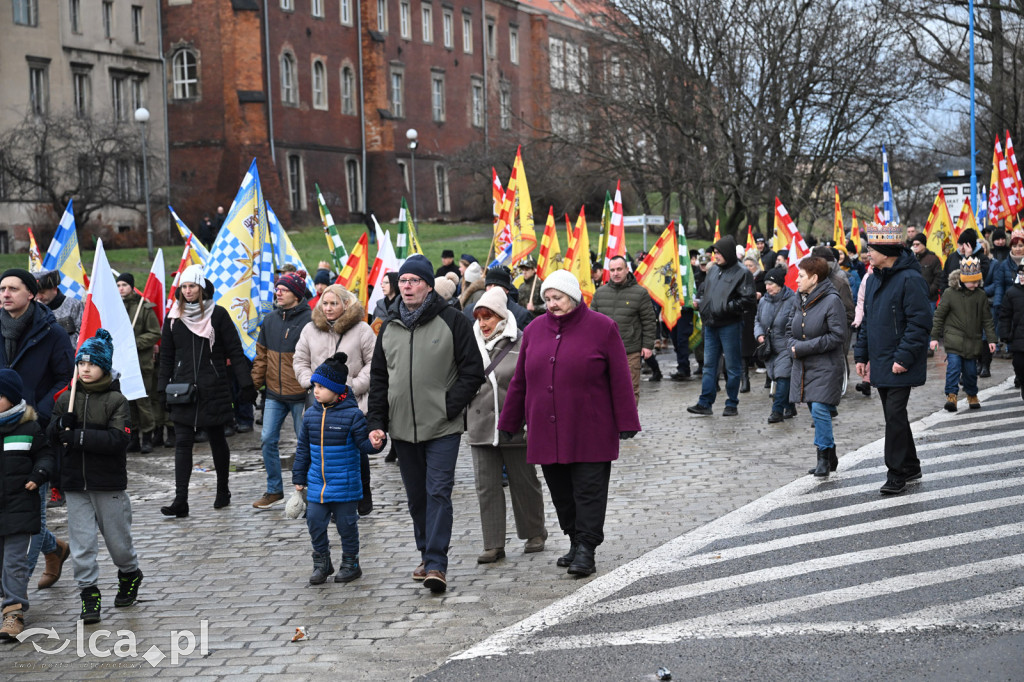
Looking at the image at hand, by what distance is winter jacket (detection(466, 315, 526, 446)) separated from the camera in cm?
819

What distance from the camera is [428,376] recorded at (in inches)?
303

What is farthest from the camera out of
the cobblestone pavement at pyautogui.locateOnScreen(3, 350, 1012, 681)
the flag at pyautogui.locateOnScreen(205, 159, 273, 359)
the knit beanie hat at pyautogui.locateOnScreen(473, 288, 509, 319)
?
the flag at pyautogui.locateOnScreen(205, 159, 273, 359)

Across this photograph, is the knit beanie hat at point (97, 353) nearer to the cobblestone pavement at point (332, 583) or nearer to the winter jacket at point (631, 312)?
the cobblestone pavement at point (332, 583)

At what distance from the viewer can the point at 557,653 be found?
20.2 feet

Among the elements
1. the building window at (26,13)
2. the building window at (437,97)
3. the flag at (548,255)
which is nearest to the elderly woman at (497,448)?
the flag at (548,255)

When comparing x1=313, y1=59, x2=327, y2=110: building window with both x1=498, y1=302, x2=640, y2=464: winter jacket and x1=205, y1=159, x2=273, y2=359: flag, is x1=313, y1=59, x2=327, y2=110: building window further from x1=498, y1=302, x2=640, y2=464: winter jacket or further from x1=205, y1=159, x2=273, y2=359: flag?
→ x1=498, y1=302, x2=640, y2=464: winter jacket

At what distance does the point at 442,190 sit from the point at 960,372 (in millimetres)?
53918

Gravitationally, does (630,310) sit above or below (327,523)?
above

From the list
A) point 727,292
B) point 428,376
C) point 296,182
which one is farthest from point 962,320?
point 296,182

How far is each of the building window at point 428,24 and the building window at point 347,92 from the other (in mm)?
6861

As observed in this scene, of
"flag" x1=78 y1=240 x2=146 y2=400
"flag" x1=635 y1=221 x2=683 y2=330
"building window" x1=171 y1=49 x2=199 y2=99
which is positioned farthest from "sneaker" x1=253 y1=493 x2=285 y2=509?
"building window" x1=171 y1=49 x2=199 y2=99

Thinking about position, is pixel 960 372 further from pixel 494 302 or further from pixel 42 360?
pixel 42 360

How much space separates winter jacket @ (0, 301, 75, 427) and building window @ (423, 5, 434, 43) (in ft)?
197

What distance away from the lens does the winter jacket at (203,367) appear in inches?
410
